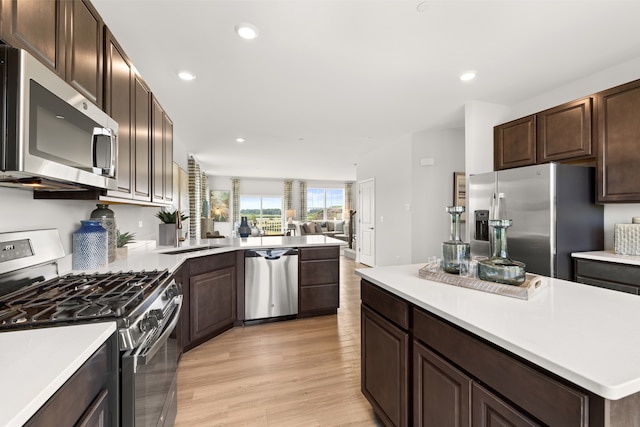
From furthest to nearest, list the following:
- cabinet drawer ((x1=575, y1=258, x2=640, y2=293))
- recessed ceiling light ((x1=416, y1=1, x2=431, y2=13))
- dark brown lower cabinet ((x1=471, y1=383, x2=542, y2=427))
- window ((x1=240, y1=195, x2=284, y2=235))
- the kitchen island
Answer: window ((x1=240, y1=195, x2=284, y2=235)) → cabinet drawer ((x1=575, y1=258, x2=640, y2=293)) → recessed ceiling light ((x1=416, y1=1, x2=431, y2=13)) → dark brown lower cabinet ((x1=471, y1=383, x2=542, y2=427)) → the kitchen island

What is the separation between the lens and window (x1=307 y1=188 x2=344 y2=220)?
1207 centimetres

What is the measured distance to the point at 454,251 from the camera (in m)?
1.47

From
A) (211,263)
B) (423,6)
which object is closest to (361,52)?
(423,6)

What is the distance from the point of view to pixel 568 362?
0.69m

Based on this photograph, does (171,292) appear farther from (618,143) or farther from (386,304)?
(618,143)

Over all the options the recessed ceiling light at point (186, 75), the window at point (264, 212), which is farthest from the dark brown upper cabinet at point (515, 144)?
the window at point (264, 212)

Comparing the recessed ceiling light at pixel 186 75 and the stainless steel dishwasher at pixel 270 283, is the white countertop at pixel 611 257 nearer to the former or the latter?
the stainless steel dishwasher at pixel 270 283

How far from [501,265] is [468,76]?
7.65ft

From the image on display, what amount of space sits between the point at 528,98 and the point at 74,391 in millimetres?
4535

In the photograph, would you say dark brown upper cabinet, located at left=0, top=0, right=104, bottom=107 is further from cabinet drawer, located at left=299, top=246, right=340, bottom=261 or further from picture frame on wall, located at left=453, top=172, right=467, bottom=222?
picture frame on wall, located at left=453, top=172, right=467, bottom=222

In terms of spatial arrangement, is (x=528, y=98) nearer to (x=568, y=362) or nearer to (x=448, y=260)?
(x=448, y=260)

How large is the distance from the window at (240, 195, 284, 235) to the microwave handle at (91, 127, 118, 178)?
983cm

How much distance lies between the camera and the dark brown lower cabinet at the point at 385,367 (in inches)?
52.0

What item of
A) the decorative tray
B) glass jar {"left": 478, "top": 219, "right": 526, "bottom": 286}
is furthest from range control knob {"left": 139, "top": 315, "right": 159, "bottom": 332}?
glass jar {"left": 478, "top": 219, "right": 526, "bottom": 286}
